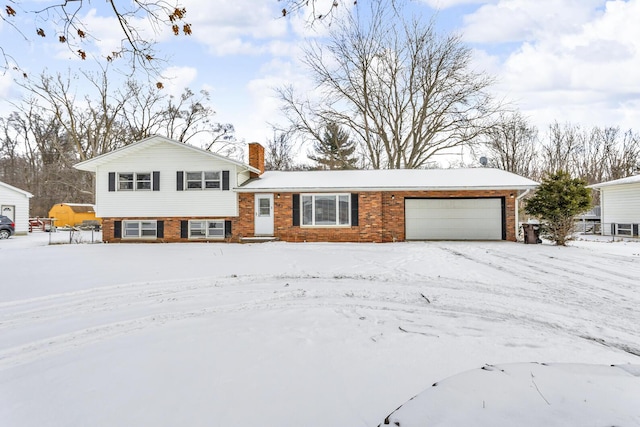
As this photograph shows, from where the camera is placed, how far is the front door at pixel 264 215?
14.7 metres

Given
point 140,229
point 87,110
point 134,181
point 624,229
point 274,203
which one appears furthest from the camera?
point 87,110

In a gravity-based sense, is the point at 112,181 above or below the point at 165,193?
above

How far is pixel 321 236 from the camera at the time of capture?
564 inches

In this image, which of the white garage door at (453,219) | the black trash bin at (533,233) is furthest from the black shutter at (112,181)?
the black trash bin at (533,233)

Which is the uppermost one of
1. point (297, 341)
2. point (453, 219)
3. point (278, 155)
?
point (278, 155)

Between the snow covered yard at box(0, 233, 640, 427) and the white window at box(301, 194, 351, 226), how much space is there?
6.73 m

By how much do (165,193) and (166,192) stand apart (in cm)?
7

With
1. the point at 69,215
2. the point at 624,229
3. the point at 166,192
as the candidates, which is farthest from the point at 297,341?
the point at 69,215

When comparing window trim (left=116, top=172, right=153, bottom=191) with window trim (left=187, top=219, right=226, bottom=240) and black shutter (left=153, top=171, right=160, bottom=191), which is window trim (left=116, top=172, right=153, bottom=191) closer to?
black shutter (left=153, top=171, right=160, bottom=191)

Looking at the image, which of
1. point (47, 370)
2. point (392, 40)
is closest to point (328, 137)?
point (392, 40)

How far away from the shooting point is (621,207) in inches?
679

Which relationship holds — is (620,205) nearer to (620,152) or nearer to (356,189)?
(356,189)

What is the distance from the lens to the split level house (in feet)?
46.5

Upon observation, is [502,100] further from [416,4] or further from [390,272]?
[416,4]
